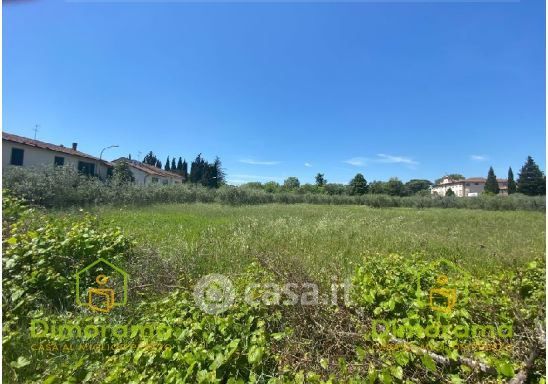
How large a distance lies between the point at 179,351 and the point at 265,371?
23.0 inches

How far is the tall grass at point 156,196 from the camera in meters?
11.8

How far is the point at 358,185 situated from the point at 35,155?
105 feet

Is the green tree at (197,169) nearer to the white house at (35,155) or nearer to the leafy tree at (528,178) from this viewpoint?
the white house at (35,155)

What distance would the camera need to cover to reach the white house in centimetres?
1769

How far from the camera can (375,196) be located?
26.1 metres

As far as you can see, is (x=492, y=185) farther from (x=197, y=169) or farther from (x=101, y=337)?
(x=101, y=337)

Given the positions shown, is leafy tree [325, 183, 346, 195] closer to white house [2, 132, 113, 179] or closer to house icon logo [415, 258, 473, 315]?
white house [2, 132, 113, 179]

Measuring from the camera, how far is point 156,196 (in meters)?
16.8

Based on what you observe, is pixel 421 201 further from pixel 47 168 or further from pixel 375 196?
pixel 47 168

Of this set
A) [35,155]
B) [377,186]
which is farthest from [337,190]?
[35,155]

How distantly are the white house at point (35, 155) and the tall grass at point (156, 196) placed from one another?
9.76 feet

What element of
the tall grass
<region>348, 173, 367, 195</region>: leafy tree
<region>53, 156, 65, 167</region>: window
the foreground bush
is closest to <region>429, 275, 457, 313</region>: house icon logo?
the foreground bush

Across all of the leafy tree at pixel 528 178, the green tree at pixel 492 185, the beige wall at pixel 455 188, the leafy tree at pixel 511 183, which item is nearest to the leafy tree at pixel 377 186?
the leafy tree at pixel 528 178

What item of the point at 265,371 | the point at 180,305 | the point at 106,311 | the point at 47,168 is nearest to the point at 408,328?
the point at 265,371
